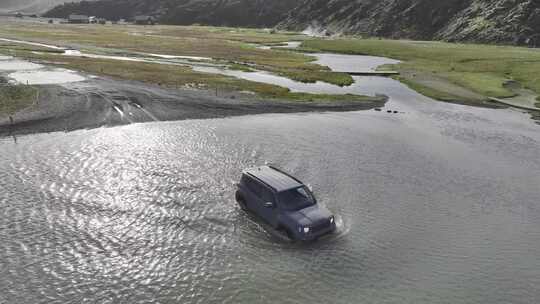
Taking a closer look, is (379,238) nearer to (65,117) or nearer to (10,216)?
(10,216)

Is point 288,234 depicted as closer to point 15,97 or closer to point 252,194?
point 252,194

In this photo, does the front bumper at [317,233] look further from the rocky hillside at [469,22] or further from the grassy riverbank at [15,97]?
the rocky hillside at [469,22]

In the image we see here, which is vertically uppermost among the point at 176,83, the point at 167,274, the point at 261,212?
the point at 176,83

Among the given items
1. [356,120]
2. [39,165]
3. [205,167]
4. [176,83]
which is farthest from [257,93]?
[39,165]

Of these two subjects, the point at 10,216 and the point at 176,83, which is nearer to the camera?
the point at 10,216

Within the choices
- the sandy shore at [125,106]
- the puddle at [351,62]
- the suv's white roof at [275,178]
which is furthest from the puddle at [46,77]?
the puddle at [351,62]
